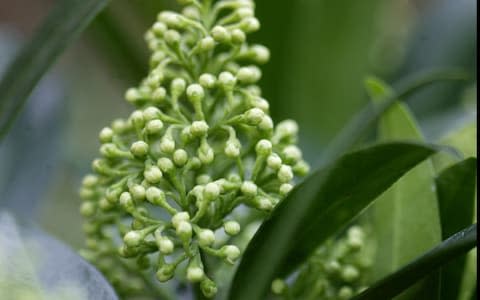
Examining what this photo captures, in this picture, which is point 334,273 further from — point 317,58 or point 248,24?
point 317,58

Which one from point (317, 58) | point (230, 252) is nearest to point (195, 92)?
point (230, 252)

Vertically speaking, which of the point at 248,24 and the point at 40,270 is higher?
the point at 248,24

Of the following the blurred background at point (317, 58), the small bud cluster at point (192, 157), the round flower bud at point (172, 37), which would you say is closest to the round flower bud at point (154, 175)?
the small bud cluster at point (192, 157)

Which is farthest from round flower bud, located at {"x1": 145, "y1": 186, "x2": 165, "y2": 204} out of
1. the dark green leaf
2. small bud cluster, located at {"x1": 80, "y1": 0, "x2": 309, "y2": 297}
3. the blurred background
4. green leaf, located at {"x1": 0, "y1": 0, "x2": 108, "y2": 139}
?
the blurred background

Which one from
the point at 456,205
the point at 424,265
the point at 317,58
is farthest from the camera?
the point at 317,58

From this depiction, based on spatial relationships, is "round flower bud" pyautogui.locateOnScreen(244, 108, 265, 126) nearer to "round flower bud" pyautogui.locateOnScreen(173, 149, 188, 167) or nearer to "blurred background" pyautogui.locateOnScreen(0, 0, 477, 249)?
"round flower bud" pyautogui.locateOnScreen(173, 149, 188, 167)
